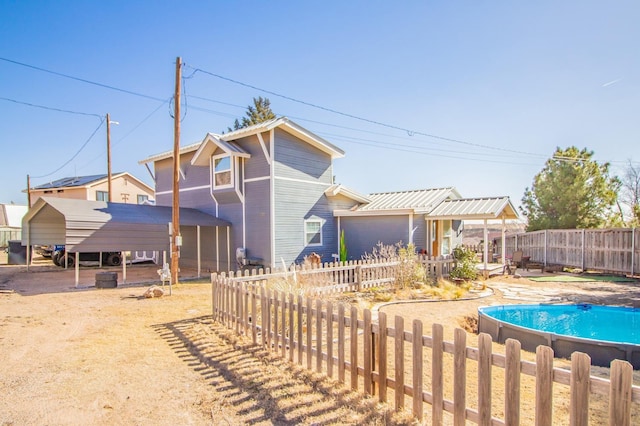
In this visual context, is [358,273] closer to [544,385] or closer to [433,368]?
[433,368]

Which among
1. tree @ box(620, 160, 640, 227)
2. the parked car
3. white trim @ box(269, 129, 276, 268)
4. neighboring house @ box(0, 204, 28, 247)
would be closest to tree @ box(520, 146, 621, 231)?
white trim @ box(269, 129, 276, 268)

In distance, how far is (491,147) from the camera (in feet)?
73.7

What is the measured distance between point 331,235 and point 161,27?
1101 centimetres

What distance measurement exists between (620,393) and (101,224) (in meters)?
15.0

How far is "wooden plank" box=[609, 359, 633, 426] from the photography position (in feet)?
7.80

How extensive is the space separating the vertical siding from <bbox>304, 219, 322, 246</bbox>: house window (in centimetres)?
141

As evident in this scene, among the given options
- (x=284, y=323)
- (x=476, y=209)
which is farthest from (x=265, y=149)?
(x=284, y=323)

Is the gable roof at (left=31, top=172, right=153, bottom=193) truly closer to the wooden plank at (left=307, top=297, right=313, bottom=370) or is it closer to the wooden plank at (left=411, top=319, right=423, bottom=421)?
the wooden plank at (left=307, top=297, right=313, bottom=370)

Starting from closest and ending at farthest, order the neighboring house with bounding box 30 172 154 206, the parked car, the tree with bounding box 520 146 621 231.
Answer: the tree with bounding box 520 146 621 231 < the parked car < the neighboring house with bounding box 30 172 154 206

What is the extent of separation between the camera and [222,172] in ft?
55.1

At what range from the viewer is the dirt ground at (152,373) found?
383cm

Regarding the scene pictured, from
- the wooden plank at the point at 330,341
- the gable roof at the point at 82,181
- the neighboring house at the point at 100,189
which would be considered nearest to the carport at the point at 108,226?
the wooden plank at the point at 330,341

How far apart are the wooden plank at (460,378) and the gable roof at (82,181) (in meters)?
37.6

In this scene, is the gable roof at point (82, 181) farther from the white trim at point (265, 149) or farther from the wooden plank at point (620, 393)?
the wooden plank at point (620, 393)
